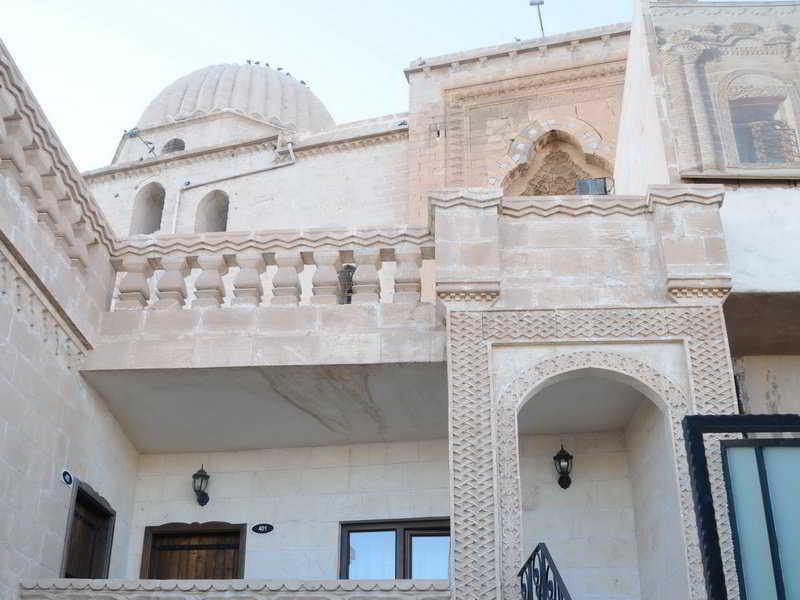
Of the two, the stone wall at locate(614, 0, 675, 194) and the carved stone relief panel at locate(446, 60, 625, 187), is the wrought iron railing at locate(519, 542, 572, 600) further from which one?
the carved stone relief panel at locate(446, 60, 625, 187)

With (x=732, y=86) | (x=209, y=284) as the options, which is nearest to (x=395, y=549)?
(x=209, y=284)

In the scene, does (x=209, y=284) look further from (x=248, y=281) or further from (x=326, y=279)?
(x=326, y=279)

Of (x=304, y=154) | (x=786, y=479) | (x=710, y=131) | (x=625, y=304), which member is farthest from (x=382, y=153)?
(x=786, y=479)

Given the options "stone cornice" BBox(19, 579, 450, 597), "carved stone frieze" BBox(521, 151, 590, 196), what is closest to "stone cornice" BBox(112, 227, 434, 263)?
"stone cornice" BBox(19, 579, 450, 597)

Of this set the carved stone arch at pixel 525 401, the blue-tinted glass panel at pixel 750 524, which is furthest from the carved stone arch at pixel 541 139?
the blue-tinted glass panel at pixel 750 524

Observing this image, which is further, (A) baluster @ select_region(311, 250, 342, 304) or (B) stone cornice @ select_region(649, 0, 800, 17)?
(B) stone cornice @ select_region(649, 0, 800, 17)

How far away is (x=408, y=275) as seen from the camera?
875 centimetres

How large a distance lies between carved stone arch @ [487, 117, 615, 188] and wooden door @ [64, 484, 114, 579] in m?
11.0

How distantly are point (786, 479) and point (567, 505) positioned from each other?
3.90m

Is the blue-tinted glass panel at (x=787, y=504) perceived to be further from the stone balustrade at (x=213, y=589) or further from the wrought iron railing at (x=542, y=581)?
the stone balustrade at (x=213, y=589)

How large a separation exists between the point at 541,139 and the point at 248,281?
1109 cm

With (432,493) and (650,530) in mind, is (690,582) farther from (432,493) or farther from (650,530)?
(432,493)

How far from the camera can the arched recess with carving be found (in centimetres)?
954

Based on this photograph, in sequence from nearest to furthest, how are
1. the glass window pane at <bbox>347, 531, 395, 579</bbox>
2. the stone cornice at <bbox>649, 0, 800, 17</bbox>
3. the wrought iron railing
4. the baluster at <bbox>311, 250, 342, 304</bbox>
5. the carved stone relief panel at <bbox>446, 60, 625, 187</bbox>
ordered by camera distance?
the wrought iron railing
the baluster at <bbox>311, 250, 342, 304</bbox>
the glass window pane at <bbox>347, 531, 395, 579</bbox>
the stone cornice at <bbox>649, 0, 800, 17</bbox>
the carved stone relief panel at <bbox>446, 60, 625, 187</bbox>
